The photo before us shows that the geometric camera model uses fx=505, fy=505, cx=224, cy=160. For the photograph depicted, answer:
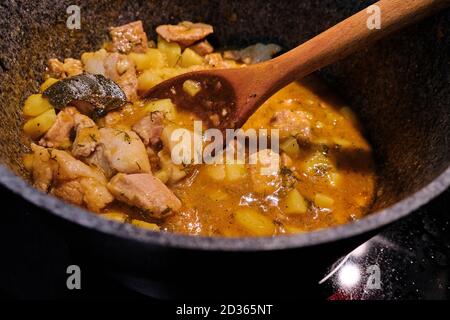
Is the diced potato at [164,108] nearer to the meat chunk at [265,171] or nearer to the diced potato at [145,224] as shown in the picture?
the meat chunk at [265,171]

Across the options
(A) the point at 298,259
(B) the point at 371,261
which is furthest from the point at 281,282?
(B) the point at 371,261

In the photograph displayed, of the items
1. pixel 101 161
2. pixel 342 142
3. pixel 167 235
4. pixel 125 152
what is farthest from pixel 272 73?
pixel 167 235

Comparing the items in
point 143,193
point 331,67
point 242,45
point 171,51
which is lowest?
point 143,193

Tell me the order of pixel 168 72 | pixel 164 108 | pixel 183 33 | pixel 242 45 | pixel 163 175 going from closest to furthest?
pixel 163 175 → pixel 164 108 → pixel 168 72 → pixel 183 33 → pixel 242 45

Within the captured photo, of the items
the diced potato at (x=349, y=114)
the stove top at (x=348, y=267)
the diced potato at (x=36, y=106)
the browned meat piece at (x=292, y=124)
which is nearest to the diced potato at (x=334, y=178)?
the browned meat piece at (x=292, y=124)

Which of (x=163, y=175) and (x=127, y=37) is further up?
(x=127, y=37)

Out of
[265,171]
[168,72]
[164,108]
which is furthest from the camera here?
[168,72]

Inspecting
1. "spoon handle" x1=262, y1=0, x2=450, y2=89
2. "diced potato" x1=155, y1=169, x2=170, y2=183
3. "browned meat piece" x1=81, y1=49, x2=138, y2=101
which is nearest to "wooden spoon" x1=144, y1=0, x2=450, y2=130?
"spoon handle" x1=262, y1=0, x2=450, y2=89

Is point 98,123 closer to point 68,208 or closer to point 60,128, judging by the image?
point 60,128

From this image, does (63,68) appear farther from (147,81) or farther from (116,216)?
(116,216)
